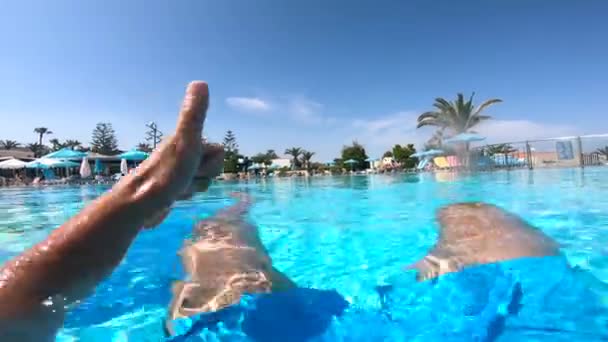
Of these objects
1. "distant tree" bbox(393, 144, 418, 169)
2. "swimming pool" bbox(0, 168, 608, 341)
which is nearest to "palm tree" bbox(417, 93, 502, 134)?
"distant tree" bbox(393, 144, 418, 169)

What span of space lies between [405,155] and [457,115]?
1040 cm

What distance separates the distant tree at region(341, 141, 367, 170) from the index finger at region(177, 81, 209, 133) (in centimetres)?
4197

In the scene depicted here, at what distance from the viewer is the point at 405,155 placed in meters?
39.5

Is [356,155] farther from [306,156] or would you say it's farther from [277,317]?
[277,317]

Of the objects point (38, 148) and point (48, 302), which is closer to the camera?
point (48, 302)

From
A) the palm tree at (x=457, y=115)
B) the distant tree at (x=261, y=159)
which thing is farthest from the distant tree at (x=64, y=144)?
the palm tree at (x=457, y=115)

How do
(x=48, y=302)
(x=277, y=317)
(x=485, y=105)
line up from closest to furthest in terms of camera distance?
(x=48, y=302), (x=277, y=317), (x=485, y=105)

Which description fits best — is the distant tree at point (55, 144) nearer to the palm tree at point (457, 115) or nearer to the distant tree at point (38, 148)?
the distant tree at point (38, 148)

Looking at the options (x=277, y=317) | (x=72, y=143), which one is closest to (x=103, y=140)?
(x=72, y=143)

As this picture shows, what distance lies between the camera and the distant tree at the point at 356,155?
43562 millimetres

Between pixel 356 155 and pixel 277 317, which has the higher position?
pixel 356 155

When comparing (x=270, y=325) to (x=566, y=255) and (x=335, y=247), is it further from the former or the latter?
(x=566, y=255)

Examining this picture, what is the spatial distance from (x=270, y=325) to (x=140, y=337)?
0.62 meters

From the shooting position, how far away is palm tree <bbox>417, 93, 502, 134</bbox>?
29.2 metres
